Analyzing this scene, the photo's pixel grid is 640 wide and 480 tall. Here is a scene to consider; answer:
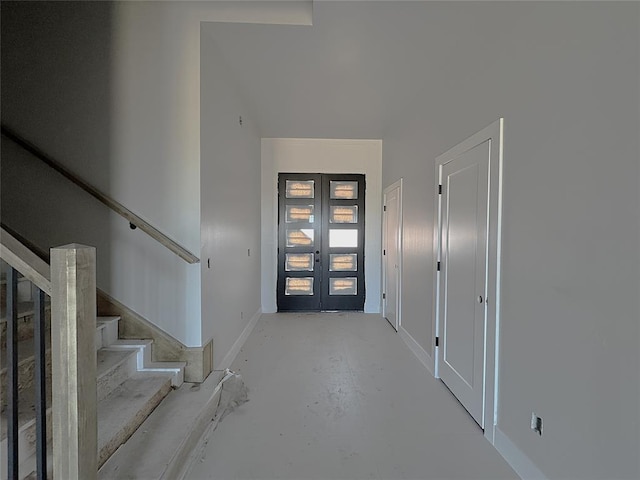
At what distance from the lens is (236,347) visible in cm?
381

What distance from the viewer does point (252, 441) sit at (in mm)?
2170

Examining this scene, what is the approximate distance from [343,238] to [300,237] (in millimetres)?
731

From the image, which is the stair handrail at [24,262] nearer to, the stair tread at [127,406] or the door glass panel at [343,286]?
the stair tread at [127,406]

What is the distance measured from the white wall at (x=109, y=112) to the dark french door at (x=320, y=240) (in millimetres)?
3186

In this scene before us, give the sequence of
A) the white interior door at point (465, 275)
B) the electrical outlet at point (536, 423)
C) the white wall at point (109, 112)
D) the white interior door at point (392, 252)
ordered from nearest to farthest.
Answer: the electrical outlet at point (536, 423) < the white interior door at point (465, 275) < the white wall at point (109, 112) < the white interior door at point (392, 252)

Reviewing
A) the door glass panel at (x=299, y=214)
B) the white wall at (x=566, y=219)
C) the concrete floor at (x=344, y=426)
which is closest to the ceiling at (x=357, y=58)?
the white wall at (x=566, y=219)

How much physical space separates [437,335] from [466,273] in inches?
33.5

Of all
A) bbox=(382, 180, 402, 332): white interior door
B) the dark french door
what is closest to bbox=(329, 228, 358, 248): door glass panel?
the dark french door

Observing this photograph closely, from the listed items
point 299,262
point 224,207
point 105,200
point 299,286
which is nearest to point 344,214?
point 299,262

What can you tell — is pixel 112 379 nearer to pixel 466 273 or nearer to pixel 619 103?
pixel 466 273

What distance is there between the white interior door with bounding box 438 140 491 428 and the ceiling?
0.69 metres

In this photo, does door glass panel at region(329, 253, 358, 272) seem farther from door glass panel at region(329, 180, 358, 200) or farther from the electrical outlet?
the electrical outlet

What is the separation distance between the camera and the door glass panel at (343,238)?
19.2 feet

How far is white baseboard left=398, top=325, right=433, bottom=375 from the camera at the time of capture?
3388 millimetres
